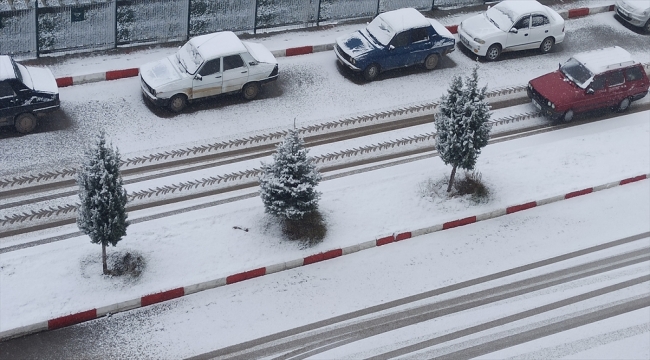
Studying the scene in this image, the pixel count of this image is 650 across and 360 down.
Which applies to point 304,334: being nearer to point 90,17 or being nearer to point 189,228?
point 189,228

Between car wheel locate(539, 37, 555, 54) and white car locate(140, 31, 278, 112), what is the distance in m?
8.79

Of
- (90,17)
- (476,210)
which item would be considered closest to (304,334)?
(476,210)

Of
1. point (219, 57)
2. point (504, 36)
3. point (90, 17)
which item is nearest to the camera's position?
point (219, 57)

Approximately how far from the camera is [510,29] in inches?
946

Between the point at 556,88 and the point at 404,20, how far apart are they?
4673 mm

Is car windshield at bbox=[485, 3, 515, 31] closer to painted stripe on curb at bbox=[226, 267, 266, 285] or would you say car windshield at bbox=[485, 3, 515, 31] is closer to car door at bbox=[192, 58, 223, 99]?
car door at bbox=[192, 58, 223, 99]

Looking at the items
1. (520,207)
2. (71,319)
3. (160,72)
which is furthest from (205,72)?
(520,207)

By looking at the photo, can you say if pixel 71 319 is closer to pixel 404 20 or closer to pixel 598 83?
pixel 404 20

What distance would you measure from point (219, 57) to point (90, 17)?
170 inches

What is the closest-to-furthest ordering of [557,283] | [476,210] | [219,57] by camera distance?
[557,283] < [476,210] < [219,57]

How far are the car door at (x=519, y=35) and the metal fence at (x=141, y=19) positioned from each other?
377cm

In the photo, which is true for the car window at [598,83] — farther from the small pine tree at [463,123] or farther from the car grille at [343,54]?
the car grille at [343,54]

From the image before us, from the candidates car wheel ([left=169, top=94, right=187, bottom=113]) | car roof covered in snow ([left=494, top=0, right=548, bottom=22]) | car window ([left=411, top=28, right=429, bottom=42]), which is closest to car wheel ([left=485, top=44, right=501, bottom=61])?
car roof covered in snow ([left=494, top=0, right=548, bottom=22])

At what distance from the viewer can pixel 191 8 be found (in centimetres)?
2347
